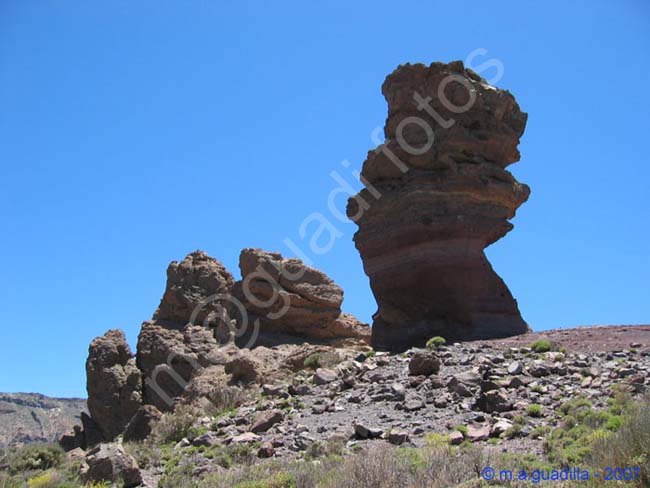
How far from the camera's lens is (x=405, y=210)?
2378 centimetres

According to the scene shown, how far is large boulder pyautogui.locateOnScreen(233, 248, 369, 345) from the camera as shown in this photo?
2616 centimetres

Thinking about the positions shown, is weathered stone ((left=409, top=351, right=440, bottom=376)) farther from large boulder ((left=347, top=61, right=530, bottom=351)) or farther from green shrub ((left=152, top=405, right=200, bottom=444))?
green shrub ((left=152, top=405, right=200, bottom=444))

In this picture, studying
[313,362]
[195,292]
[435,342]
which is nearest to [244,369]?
[313,362]

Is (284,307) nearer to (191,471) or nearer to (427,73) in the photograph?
(427,73)

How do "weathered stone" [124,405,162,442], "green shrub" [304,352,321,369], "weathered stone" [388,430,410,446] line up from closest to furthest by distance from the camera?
"weathered stone" [388,430,410,446] → "weathered stone" [124,405,162,442] → "green shrub" [304,352,321,369]

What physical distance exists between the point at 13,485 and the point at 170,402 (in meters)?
10.7

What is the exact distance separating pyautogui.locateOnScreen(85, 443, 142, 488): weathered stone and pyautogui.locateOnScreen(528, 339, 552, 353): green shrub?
11281mm

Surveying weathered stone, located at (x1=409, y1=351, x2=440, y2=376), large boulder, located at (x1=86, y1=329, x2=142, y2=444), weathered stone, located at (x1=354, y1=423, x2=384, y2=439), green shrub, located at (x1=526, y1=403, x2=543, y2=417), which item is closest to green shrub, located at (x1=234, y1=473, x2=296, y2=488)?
weathered stone, located at (x1=354, y1=423, x2=384, y2=439)

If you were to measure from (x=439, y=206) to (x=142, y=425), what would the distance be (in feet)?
39.4

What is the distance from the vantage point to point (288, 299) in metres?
26.2

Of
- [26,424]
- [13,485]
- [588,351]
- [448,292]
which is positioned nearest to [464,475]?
[13,485]

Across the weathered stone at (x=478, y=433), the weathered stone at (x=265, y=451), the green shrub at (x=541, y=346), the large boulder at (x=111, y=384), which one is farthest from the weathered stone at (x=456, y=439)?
the large boulder at (x=111, y=384)

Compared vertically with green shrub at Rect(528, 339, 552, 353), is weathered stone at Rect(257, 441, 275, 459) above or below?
below

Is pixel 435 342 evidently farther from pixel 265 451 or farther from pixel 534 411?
pixel 265 451
